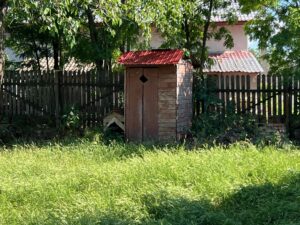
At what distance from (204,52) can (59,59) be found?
4.58 m

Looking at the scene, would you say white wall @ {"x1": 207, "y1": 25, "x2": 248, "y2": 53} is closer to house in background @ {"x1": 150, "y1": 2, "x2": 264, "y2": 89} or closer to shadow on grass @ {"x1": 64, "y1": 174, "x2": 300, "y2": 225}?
house in background @ {"x1": 150, "y1": 2, "x2": 264, "y2": 89}

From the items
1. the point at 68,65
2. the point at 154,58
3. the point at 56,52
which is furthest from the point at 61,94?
the point at 68,65

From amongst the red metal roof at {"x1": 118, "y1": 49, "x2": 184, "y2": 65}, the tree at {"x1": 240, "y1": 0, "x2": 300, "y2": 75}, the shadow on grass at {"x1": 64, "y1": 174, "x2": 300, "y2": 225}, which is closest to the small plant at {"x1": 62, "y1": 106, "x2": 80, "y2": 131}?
the red metal roof at {"x1": 118, "y1": 49, "x2": 184, "y2": 65}

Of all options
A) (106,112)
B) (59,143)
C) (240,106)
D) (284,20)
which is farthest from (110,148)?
(284,20)

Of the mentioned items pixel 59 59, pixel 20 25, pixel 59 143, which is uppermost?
pixel 20 25

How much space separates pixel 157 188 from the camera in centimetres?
596

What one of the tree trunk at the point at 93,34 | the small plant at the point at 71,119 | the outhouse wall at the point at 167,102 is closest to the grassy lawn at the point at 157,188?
the outhouse wall at the point at 167,102

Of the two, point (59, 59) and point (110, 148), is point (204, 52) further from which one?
point (110, 148)

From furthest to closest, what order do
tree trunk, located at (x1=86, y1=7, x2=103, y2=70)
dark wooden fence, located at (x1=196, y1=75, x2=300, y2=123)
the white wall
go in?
1. the white wall
2. tree trunk, located at (x1=86, y1=7, x2=103, y2=70)
3. dark wooden fence, located at (x1=196, y1=75, x2=300, y2=123)

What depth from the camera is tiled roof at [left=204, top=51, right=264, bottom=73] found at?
22828 mm

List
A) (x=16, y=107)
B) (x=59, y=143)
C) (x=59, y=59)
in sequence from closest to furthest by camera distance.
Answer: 1. (x=59, y=143)
2. (x=16, y=107)
3. (x=59, y=59)

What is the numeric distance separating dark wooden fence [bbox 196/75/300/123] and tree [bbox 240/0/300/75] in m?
0.48

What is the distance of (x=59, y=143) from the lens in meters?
10.4

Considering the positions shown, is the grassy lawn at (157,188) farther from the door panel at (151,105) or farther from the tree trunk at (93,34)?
the tree trunk at (93,34)
